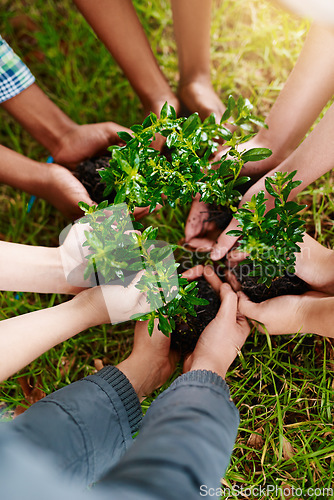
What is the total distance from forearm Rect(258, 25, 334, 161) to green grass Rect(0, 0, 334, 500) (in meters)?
0.32

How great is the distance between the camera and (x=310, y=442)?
1.35 m

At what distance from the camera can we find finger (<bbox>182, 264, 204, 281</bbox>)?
1466 mm

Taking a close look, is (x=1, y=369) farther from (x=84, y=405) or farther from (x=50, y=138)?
(x=50, y=138)

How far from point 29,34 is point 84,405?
6.61ft

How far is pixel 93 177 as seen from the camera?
5.08ft

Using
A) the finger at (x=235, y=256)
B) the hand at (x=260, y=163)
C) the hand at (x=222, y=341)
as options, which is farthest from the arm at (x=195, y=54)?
the hand at (x=222, y=341)

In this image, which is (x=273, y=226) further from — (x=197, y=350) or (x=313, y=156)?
(x=197, y=350)

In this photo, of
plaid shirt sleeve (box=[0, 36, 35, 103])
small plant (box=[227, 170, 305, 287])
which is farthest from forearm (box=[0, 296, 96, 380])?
plaid shirt sleeve (box=[0, 36, 35, 103])

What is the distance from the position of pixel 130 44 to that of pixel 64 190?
643 mm

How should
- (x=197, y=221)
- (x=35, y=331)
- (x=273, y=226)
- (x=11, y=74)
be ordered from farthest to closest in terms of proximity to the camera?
(x=197, y=221), (x=11, y=74), (x=35, y=331), (x=273, y=226)

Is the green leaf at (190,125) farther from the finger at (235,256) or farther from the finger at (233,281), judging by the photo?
the finger at (233,281)

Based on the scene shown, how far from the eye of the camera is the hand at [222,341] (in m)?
1.29

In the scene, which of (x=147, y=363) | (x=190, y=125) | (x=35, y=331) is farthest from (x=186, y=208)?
(x=35, y=331)

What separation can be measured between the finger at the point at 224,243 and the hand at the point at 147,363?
361 millimetres
